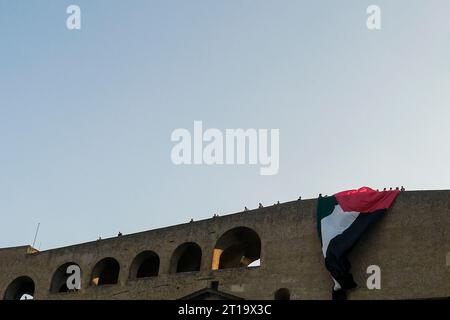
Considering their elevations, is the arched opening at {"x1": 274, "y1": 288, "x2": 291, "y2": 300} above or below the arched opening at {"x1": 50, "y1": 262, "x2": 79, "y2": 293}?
below

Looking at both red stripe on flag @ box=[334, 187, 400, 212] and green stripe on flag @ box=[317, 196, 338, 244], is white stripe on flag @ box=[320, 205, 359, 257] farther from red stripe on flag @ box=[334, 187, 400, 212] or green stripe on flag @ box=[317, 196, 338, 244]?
red stripe on flag @ box=[334, 187, 400, 212]

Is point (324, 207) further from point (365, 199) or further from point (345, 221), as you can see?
point (365, 199)

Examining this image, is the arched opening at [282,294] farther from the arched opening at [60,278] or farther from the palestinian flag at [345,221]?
the arched opening at [60,278]

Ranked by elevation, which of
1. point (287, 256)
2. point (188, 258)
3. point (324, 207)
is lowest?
point (287, 256)

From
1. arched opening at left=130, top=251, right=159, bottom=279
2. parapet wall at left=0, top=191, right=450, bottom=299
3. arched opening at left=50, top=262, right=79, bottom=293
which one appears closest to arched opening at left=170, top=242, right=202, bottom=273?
parapet wall at left=0, top=191, right=450, bottom=299

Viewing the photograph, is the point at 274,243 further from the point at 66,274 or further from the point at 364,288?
the point at 66,274

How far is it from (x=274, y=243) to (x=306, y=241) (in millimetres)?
1631

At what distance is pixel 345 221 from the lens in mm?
25422

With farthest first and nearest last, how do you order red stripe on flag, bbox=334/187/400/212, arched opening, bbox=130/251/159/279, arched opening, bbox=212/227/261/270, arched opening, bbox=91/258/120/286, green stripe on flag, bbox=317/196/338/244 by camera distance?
arched opening, bbox=91/258/120/286, arched opening, bbox=130/251/159/279, arched opening, bbox=212/227/261/270, green stripe on flag, bbox=317/196/338/244, red stripe on flag, bbox=334/187/400/212

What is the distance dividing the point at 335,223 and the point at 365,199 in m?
1.63

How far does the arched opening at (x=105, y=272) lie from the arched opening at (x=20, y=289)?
4.49m

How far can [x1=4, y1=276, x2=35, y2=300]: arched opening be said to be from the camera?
1404 inches

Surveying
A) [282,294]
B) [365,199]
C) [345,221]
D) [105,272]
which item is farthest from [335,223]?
[105,272]

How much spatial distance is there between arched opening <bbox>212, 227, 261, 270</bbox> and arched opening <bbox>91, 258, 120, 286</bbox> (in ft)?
22.2
